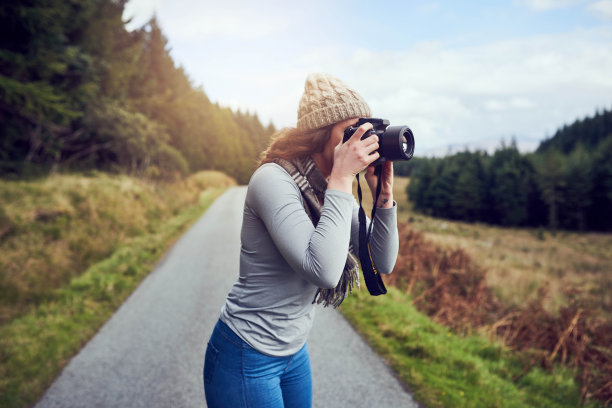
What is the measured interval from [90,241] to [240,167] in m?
36.1

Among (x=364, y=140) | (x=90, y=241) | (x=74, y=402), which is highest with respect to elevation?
(x=364, y=140)

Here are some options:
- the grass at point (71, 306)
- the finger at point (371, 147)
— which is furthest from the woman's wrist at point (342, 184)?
the grass at point (71, 306)

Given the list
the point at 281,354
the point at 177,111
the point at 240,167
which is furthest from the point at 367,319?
the point at 240,167

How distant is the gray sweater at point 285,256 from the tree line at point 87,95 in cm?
66

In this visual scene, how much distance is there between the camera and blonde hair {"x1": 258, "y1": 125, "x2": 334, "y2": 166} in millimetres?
1301

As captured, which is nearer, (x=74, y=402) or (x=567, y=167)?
(x=74, y=402)

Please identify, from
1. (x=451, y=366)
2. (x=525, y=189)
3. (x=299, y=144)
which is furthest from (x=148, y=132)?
(x=525, y=189)

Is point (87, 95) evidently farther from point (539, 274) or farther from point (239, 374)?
point (539, 274)

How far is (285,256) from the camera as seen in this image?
1.09 metres

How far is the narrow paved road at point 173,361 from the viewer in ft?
10.5

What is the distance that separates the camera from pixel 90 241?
850 cm

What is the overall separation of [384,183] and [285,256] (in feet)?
1.72

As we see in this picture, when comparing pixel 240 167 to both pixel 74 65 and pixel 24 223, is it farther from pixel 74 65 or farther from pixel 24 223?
pixel 24 223

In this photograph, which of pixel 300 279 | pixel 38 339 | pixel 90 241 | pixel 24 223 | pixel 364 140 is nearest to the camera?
pixel 364 140
